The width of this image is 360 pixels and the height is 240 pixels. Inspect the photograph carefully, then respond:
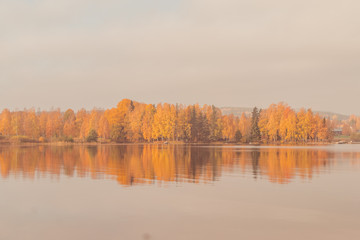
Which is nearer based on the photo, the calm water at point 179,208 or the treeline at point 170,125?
A: the calm water at point 179,208

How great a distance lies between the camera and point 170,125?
118 metres

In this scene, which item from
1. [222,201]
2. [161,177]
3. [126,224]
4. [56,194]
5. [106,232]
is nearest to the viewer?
[106,232]

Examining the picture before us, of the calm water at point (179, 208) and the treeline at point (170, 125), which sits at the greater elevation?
the treeline at point (170, 125)

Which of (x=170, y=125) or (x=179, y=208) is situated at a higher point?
(x=170, y=125)

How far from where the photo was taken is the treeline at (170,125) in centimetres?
11950

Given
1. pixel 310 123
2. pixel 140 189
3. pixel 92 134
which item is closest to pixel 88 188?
pixel 140 189

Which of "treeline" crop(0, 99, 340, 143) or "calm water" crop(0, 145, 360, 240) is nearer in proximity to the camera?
"calm water" crop(0, 145, 360, 240)

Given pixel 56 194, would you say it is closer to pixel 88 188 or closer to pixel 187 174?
pixel 88 188

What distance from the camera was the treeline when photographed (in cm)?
11950

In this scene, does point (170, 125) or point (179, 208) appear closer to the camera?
point (179, 208)

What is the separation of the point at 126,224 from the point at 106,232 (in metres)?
1.07

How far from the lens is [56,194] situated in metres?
17.4

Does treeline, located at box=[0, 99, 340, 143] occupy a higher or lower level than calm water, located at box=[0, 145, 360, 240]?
higher

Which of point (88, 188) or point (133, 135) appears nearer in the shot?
point (88, 188)
